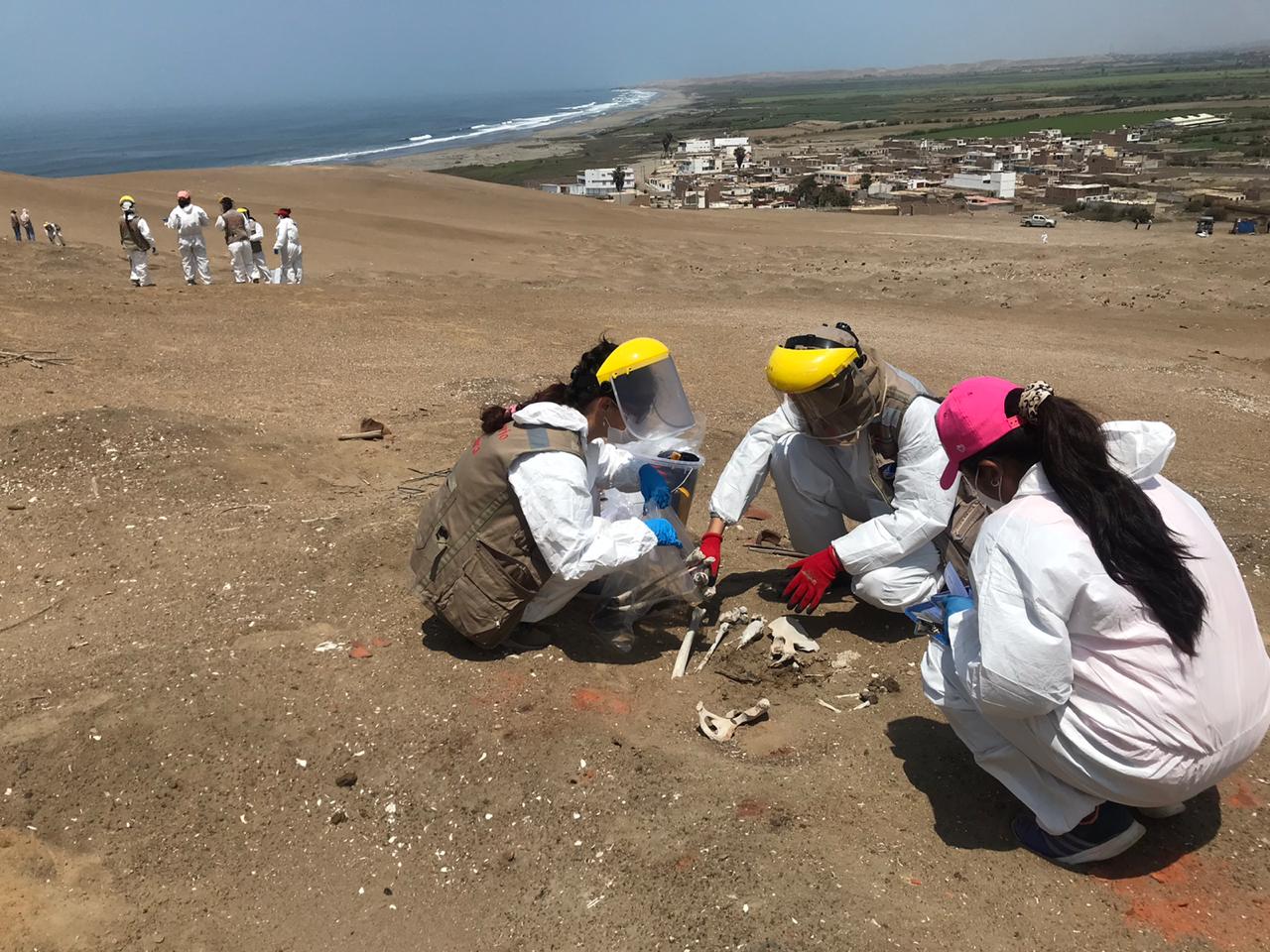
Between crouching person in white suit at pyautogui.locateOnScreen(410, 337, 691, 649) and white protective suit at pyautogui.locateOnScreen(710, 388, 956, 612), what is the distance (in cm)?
78

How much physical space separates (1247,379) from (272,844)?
33.4ft

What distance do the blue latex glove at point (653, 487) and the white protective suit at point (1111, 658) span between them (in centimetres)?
187

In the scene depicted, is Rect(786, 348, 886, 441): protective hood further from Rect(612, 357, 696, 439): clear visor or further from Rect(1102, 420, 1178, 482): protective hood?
A: Rect(1102, 420, 1178, 482): protective hood

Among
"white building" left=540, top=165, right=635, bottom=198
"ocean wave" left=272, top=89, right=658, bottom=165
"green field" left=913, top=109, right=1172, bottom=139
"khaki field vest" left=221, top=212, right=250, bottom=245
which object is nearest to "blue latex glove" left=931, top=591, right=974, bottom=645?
"khaki field vest" left=221, top=212, right=250, bottom=245

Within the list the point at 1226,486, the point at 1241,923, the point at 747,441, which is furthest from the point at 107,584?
the point at 1226,486

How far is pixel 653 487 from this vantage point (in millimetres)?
4387

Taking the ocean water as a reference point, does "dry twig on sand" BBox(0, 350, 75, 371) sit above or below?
below

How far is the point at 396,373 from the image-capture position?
8.98 meters

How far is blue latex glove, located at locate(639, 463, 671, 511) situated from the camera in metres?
4.37

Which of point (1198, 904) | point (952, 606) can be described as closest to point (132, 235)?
point (952, 606)

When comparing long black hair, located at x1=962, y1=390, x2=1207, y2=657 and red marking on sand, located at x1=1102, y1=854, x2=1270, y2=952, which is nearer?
long black hair, located at x1=962, y1=390, x2=1207, y2=657

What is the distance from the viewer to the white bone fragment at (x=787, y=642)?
13.6 ft

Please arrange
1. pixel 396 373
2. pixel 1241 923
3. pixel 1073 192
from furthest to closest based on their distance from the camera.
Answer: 1. pixel 1073 192
2. pixel 396 373
3. pixel 1241 923

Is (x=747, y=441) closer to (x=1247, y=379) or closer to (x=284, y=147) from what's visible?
(x=1247, y=379)
